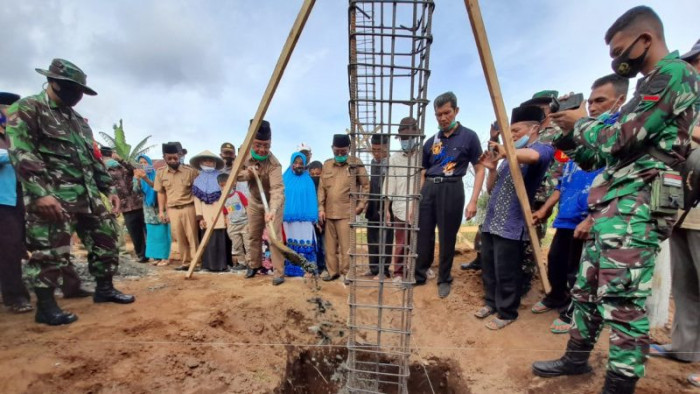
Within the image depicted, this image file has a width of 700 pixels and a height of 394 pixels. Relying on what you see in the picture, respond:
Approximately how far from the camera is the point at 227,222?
5.46 meters

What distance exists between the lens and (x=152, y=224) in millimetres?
5527

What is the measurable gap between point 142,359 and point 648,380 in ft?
11.5

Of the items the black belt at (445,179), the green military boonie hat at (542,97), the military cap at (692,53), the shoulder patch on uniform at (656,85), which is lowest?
the black belt at (445,179)

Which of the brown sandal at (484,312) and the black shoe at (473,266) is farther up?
the black shoe at (473,266)

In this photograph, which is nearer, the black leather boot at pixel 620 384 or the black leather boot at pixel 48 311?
the black leather boot at pixel 620 384

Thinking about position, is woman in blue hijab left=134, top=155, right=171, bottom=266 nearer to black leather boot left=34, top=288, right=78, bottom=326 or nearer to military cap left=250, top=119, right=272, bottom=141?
military cap left=250, top=119, right=272, bottom=141

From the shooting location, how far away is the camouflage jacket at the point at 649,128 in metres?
1.65

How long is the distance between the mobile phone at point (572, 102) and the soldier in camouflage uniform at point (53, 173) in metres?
3.90

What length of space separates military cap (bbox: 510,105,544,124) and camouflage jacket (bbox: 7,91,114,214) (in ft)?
13.6

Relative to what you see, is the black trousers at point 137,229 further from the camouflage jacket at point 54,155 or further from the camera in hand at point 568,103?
the camera in hand at point 568,103

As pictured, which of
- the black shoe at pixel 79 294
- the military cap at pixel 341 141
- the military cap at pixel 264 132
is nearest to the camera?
the black shoe at pixel 79 294

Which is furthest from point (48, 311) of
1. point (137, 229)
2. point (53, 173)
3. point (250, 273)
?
point (137, 229)

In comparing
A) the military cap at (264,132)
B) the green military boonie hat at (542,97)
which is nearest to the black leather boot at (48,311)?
the military cap at (264,132)

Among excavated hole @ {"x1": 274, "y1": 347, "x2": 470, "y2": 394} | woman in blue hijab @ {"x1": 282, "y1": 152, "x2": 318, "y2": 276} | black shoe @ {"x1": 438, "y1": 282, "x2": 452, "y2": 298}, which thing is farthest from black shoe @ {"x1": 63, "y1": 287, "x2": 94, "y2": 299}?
black shoe @ {"x1": 438, "y1": 282, "x2": 452, "y2": 298}
